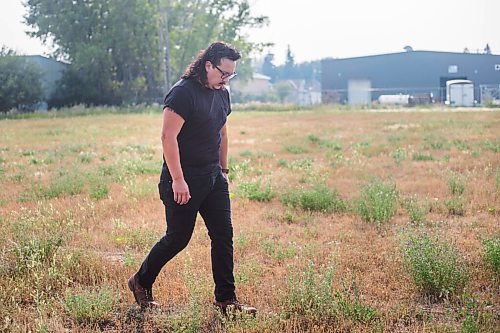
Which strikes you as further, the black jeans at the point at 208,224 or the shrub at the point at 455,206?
the shrub at the point at 455,206

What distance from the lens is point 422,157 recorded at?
13.8 m

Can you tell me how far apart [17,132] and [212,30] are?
39278 mm

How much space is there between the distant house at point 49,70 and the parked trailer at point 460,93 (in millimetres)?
35765

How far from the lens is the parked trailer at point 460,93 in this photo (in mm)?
52469

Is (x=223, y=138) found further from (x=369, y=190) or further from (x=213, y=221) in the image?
(x=369, y=190)

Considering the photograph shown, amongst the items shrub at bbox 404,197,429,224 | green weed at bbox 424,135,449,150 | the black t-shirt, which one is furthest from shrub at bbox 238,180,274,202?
green weed at bbox 424,135,449,150

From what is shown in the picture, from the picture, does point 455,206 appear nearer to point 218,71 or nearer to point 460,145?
point 218,71

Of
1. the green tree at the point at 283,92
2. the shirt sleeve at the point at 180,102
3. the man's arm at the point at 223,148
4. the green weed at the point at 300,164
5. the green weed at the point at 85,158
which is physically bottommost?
the green weed at the point at 300,164

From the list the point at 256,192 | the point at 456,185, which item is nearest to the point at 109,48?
the point at 256,192

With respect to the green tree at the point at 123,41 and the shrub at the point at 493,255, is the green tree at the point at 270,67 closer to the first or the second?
the green tree at the point at 123,41

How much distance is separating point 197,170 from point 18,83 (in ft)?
149

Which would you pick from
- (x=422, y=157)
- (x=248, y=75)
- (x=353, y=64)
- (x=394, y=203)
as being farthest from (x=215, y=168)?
(x=248, y=75)

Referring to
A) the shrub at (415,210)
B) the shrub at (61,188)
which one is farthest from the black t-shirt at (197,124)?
the shrub at (61,188)

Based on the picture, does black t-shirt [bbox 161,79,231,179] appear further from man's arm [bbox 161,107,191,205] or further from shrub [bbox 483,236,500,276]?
shrub [bbox 483,236,500,276]
